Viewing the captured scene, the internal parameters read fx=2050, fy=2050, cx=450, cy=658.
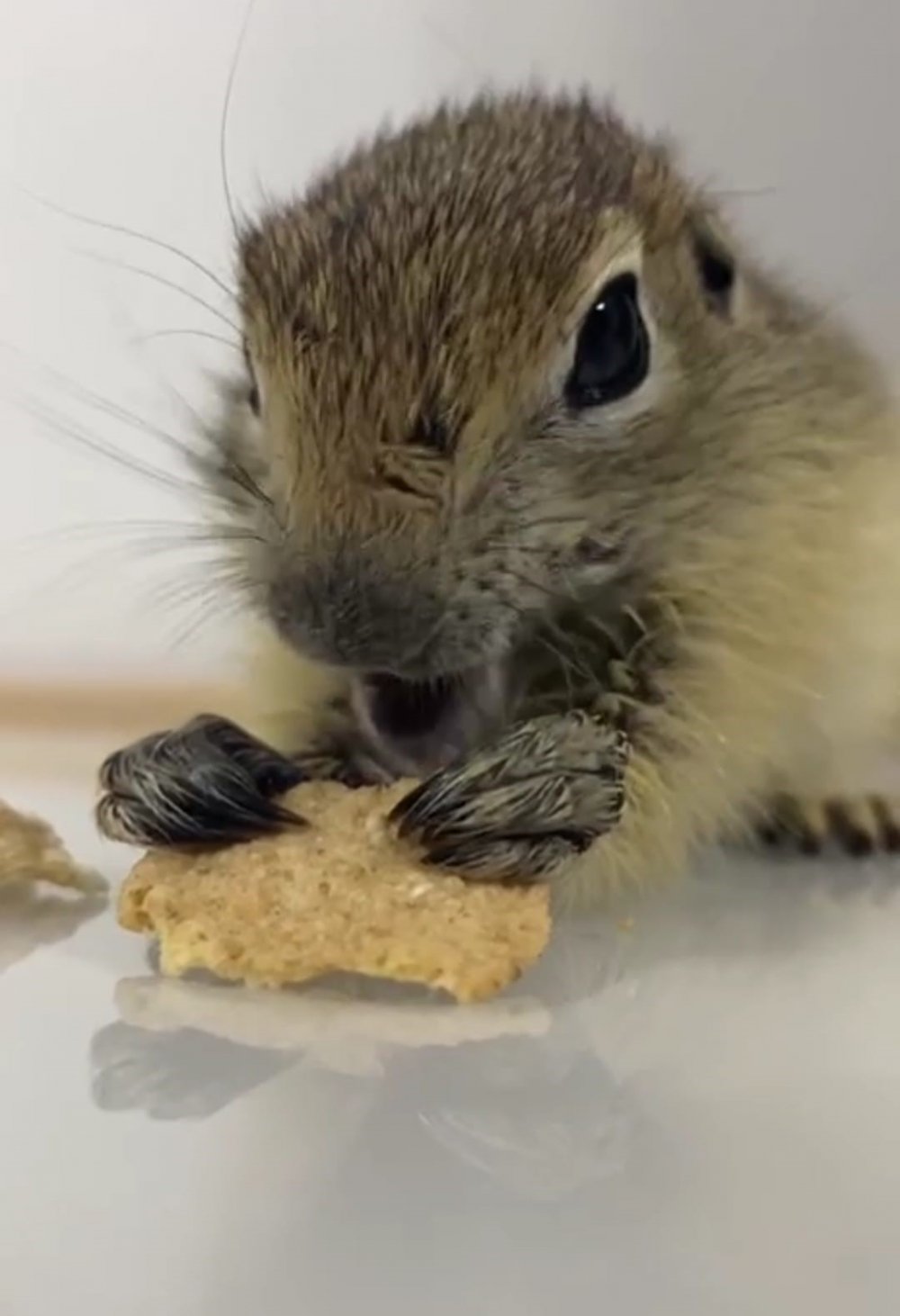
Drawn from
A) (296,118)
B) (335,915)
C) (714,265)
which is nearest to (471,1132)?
(335,915)

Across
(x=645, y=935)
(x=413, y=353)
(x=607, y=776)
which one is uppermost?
(x=413, y=353)

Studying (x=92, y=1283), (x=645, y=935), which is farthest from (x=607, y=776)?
(x=92, y=1283)

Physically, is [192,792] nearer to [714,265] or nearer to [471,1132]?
[471,1132]

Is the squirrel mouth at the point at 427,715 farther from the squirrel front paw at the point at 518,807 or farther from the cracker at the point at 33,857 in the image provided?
the cracker at the point at 33,857

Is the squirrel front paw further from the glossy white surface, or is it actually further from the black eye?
the black eye

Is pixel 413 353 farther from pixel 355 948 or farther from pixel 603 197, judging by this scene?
pixel 355 948

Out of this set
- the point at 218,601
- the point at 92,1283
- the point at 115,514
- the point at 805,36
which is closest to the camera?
the point at 92,1283

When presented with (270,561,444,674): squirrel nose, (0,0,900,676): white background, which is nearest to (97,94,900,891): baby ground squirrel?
(270,561,444,674): squirrel nose
